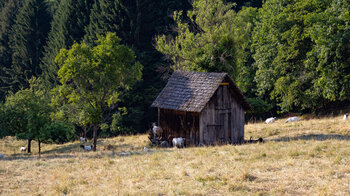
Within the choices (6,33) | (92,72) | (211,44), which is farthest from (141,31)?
(6,33)

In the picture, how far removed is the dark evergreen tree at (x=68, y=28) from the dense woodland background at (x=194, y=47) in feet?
0.50

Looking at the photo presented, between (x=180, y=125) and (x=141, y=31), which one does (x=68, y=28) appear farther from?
(x=180, y=125)

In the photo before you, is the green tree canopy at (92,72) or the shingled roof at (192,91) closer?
the shingled roof at (192,91)

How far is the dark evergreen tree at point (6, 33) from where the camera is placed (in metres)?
64.4

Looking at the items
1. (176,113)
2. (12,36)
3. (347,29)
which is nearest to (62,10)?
(12,36)

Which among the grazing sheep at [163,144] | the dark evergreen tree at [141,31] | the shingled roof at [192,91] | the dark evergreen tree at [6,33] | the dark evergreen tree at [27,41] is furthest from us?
the dark evergreen tree at [6,33]

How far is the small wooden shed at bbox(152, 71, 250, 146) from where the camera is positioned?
2606 cm

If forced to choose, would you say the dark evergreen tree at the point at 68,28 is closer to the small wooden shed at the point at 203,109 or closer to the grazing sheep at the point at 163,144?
the small wooden shed at the point at 203,109

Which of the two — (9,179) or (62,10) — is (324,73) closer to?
(9,179)

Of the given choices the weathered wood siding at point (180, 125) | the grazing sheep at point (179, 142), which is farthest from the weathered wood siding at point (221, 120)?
the grazing sheep at point (179, 142)

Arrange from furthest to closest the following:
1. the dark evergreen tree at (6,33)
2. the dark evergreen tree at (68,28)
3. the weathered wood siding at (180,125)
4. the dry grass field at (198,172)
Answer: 1. the dark evergreen tree at (6,33)
2. the dark evergreen tree at (68,28)
3. the weathered wood siding at (180,125)
4. the dry grass field at (198,172)

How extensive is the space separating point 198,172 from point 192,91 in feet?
36.9

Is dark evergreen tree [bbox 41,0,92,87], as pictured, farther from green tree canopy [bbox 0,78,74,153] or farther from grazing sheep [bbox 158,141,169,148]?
grazing sheep [bbox 158,141,169,148]

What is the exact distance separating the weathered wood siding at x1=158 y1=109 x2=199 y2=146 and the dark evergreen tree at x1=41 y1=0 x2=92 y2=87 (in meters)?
31.4
